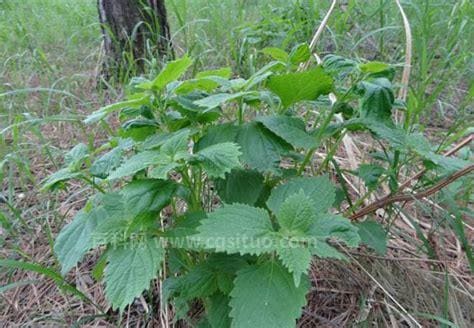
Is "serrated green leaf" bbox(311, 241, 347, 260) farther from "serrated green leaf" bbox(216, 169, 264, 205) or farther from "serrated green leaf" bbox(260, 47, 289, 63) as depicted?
"serrated green leaf" bbox(260, 47, 289, 63)

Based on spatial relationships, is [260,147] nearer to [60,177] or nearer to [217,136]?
[217,136]

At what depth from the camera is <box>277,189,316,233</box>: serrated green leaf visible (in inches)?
28.6

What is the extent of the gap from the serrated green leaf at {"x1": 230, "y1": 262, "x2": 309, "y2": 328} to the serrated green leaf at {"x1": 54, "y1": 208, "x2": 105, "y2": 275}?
0.31 m

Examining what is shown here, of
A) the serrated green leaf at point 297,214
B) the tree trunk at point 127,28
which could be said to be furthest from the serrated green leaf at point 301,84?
the tree trunk at point 127,28

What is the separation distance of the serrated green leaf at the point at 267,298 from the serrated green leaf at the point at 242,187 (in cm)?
17

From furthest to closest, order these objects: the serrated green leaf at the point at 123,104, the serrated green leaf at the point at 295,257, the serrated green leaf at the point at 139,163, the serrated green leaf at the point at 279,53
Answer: the serrated green leaf at the point at 279,53
the serrated green leaf at the point at 123,104
the serrated green leaf at the point at 139,163
the serrated green leaf at the point at 295,257

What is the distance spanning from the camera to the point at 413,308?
102 cm

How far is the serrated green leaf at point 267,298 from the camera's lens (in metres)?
0.67

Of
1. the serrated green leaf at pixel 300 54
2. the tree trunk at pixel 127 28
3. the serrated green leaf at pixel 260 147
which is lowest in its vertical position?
the tree trunk at pixel 127 28

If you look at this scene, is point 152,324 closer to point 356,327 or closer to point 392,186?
point 356,327

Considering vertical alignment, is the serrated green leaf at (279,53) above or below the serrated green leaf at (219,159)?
above

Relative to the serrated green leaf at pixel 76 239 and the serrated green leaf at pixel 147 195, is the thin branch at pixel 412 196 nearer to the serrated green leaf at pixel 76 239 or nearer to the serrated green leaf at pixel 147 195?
the serrated green leaf at pixel 147 195

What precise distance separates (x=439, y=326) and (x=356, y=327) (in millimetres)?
192

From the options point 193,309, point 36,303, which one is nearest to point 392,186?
point 193,309
